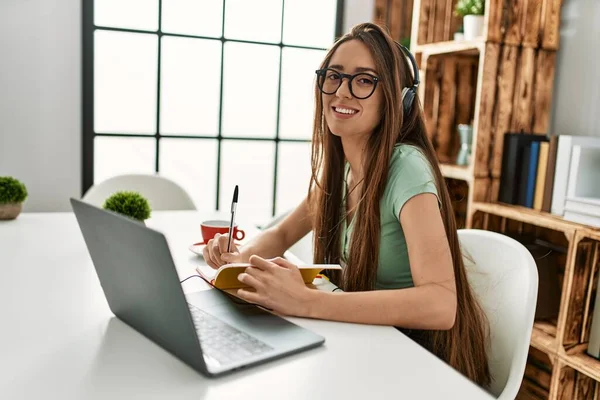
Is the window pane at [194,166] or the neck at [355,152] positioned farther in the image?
the window pane at [194,166]

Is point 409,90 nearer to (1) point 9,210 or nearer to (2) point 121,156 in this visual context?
(1) point 9,210

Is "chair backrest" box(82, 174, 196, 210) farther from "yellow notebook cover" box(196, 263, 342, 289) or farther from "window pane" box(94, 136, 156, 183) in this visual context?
"yellow notebook cover" box(196, 263, 342, 289)

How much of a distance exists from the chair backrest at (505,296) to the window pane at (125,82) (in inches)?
83.0

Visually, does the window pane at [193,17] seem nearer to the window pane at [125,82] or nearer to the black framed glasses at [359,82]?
the window pane at [125,82]

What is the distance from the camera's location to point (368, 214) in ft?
4.18

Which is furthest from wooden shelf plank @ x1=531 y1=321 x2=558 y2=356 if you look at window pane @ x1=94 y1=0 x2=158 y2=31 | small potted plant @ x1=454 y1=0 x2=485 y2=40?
window pane @ x1=94 y1=0 x2=158 y2=31

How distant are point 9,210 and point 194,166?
56.7 inches

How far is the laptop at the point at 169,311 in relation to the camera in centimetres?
77

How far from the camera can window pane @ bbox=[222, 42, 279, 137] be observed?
3102 millimetres

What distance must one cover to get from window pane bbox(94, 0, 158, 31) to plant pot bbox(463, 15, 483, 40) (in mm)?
1543

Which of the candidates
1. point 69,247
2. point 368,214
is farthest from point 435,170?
point 69,247

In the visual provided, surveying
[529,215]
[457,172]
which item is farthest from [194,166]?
[529,215]

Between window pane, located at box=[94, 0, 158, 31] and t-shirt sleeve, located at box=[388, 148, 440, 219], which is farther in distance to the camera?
window pane, located at box=[94, 0, 158, 31]

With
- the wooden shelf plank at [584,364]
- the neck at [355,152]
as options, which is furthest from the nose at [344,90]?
the wooden shelf plank at [584,364]
